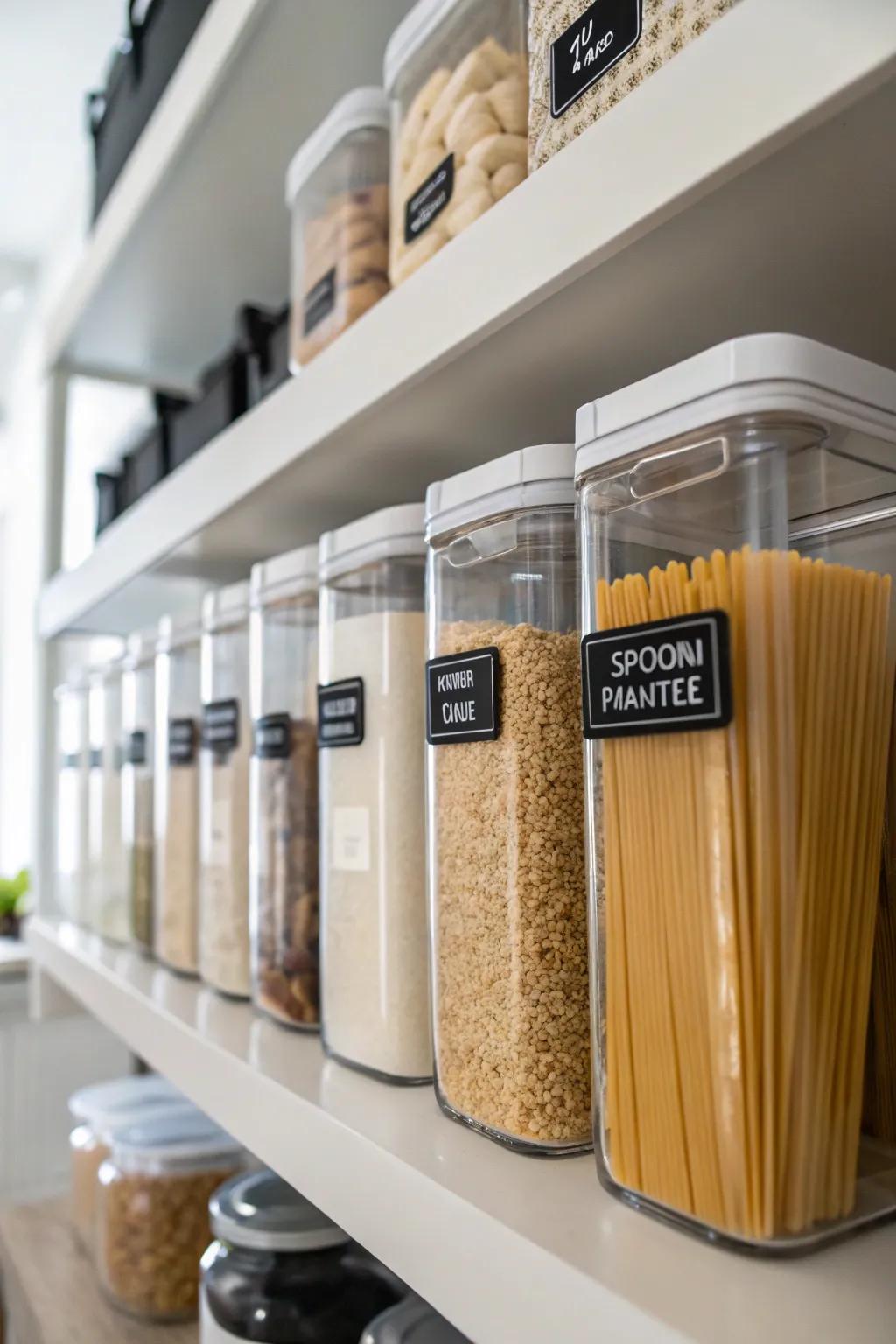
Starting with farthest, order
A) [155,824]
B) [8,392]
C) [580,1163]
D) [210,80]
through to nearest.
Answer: [8,392]
[155,824]
[210,80]
[580,1163]

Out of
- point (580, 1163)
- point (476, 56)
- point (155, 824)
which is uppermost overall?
point (476, 56)

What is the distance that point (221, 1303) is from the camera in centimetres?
81

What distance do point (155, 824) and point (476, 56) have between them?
802 mm

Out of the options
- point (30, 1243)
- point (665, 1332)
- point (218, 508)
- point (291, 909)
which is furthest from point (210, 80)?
point (30, 1243)

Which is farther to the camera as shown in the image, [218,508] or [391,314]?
Answer: [218,508]

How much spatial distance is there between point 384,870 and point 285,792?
0.19 meters

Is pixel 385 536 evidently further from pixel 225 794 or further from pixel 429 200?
pixel 225 794

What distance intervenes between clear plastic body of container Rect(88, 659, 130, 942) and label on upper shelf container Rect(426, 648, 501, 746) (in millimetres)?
796

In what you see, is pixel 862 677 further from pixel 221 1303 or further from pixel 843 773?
pixel 221 1303

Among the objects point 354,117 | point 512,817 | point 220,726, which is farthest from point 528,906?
point 354,117

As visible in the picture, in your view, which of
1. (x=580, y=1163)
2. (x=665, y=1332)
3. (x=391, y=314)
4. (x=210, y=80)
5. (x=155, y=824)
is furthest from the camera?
(x=155, y=824)

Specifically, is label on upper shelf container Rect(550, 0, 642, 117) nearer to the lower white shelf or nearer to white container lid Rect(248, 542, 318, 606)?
white container lid Rect(248, 542, 318, 606)

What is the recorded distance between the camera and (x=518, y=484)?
525 mm

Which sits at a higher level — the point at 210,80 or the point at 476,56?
the point at 210,80
